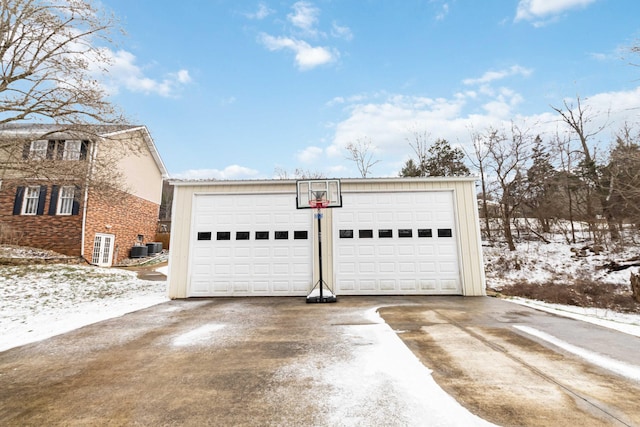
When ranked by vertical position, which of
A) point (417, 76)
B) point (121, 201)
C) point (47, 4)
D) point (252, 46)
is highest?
point (252, 46)

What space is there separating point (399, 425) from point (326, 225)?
5883 millimetres

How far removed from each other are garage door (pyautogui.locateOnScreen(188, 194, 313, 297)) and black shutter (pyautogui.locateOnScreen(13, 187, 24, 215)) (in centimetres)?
1201

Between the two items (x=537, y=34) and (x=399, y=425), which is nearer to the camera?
(x=399, y=425)

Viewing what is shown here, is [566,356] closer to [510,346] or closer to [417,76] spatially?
[510,346]

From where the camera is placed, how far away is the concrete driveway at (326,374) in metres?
1.90

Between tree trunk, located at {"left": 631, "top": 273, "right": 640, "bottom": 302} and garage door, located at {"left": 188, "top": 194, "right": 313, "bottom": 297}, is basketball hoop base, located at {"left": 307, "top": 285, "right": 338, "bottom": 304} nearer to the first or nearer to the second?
garage door, located at {"left": 188, "top": 194, "right": 313, "bottom": 297}

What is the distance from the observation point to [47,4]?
7.25 metres

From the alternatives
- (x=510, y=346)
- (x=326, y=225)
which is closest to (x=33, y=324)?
(x=326, y=225)

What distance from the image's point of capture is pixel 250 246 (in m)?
7.42

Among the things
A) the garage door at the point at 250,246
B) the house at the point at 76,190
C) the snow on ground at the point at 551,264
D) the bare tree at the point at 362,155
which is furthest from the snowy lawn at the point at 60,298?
the bare tree at the point at 362,155

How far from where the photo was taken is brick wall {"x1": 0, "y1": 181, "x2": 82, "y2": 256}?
12.6m

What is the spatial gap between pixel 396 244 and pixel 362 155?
14.0 metres

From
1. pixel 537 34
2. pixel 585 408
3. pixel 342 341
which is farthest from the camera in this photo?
pixel 537 34

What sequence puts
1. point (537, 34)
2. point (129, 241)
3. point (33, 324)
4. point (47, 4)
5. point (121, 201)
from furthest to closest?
point (129, 241) → point (121, 201) → point (537, 34) → point (47, 4) → point (33, 324)
